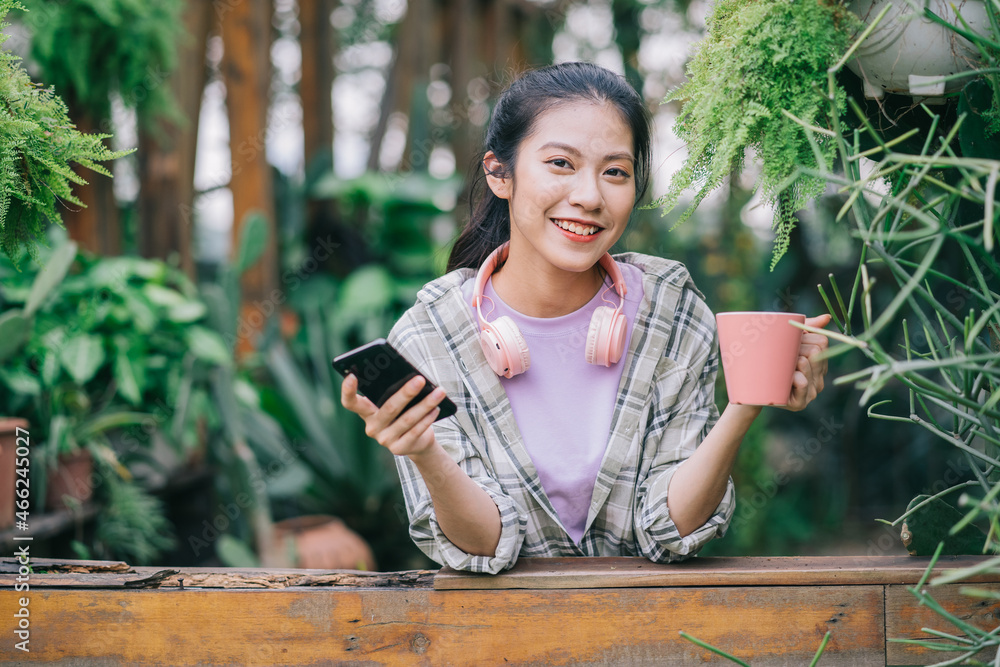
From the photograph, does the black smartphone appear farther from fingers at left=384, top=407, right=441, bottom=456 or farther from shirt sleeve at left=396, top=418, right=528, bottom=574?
shirt sleeve at left=396, top=418, right=528, bottom=574

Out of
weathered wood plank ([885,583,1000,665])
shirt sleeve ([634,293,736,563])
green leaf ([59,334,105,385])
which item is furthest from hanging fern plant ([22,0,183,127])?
weathered wood plank ([885,583,1000,665])

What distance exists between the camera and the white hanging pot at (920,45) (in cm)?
89

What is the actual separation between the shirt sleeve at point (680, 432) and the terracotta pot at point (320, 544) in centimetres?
183

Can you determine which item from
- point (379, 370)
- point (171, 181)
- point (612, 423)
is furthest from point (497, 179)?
point (171, 181)

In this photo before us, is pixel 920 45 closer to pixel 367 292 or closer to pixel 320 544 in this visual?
pixel 320 544

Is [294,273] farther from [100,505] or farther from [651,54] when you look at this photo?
[651,54]

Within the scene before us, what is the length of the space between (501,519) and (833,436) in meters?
4.05

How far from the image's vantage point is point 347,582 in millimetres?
1112

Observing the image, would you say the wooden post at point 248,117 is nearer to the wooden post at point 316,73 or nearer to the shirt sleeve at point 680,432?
the wooden post at point 316,73

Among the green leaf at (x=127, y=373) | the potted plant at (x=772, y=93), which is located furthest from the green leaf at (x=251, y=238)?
the potted plant at (x=772, y=93)

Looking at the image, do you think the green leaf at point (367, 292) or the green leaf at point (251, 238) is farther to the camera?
the green leaf at point (367, 292)

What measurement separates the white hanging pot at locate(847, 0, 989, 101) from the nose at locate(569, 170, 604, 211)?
16.2 inches

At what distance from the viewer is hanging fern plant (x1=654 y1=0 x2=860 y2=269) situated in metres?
0.93

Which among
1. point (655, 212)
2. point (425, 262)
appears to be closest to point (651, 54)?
point (655, 212)
